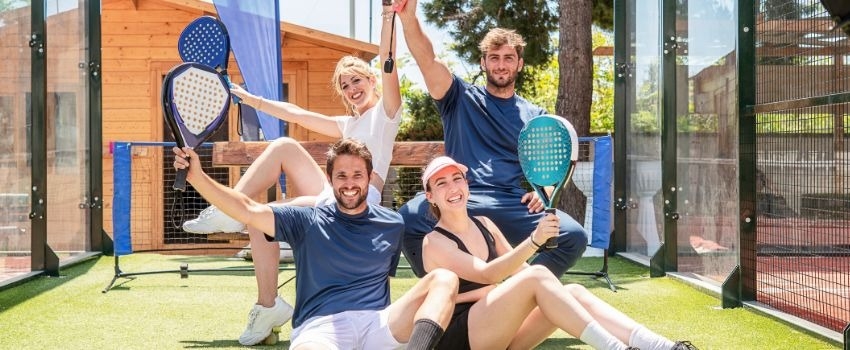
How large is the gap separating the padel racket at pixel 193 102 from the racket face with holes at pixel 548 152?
40.9 inches

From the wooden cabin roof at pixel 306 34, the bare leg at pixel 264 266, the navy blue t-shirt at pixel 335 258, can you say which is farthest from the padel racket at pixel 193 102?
the wooden cabin roof at pixel 306 34

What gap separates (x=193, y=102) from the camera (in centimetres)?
331

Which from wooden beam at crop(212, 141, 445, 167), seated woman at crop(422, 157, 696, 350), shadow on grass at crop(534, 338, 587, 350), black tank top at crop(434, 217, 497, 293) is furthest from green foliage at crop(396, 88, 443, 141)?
seated woman at crop(422, 157, 696, 350)

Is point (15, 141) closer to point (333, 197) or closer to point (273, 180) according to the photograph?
point (273, 180)

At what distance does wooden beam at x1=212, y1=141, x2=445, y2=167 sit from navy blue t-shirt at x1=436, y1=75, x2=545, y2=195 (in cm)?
189

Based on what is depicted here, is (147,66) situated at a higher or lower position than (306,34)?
lower

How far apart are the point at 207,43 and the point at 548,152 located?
181 centimetres

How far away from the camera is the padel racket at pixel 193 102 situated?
323cm

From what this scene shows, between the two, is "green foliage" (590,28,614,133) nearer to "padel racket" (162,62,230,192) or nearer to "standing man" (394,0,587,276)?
"standing man" (394,0,587,276)

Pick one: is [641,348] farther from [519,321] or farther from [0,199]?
[0,199]

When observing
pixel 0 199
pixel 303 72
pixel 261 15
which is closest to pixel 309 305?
pixel 0 199

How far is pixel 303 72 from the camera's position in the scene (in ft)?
39.3

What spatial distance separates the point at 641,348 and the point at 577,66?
8882mm

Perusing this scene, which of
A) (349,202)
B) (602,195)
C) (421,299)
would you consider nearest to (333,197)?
(349,202)
